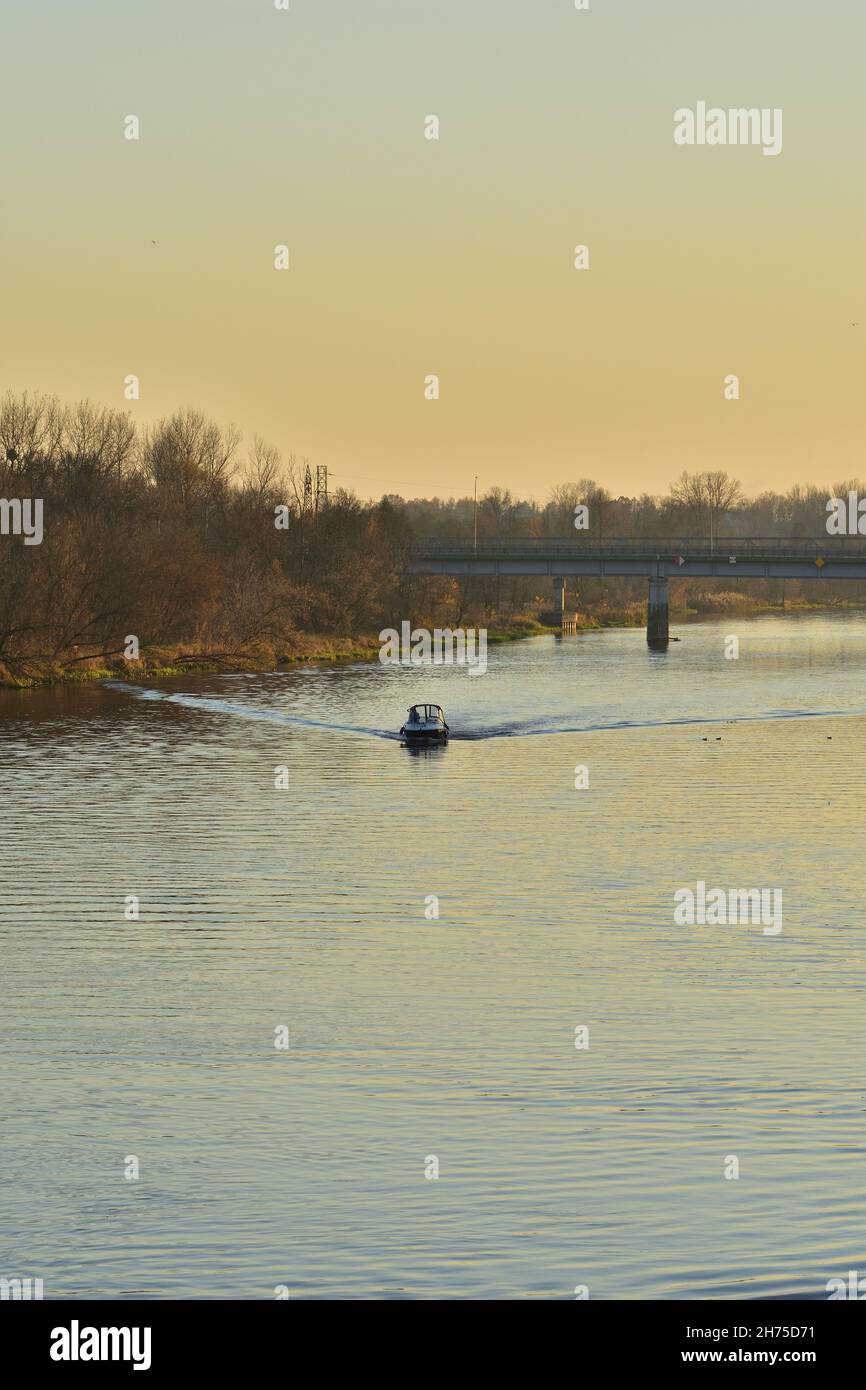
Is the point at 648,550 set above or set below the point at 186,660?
above

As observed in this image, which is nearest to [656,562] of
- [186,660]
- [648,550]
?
[648,550]

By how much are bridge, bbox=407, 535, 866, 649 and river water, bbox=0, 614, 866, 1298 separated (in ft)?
309

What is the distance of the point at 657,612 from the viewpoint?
6048 inches

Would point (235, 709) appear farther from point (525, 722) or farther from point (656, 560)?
point (656, 560)

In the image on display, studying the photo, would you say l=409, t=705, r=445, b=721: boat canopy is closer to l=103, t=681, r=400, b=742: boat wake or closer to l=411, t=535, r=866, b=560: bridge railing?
l=103, t=681, r=400, b=742: boat wake

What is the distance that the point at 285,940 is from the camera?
30.4 metres

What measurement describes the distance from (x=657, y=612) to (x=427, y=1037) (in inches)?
5200

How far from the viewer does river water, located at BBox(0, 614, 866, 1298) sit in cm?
1592

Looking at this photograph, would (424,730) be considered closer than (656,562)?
Yes

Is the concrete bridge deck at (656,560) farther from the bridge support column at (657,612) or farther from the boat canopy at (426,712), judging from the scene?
the boat canopy at (426,712)

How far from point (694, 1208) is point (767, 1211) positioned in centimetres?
70

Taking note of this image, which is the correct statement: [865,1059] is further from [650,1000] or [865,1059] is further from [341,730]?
[341,730]

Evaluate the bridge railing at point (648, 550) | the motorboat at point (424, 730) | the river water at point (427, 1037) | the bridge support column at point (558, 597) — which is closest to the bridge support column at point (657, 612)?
the bridge railing at point (648, 550)

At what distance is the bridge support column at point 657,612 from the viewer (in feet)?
497
